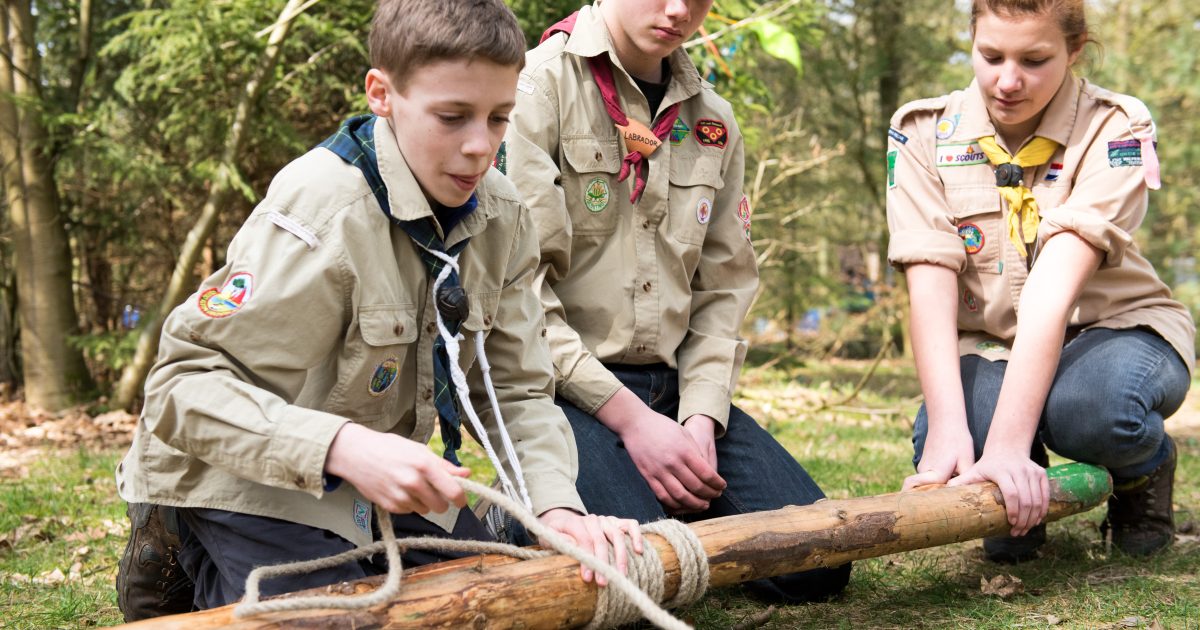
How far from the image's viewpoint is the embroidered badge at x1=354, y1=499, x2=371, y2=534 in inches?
86.9

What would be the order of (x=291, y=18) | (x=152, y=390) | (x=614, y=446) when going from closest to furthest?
(x=152, y=390) → (x=614, y=446) → (x=291, y=18)

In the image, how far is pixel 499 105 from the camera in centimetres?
213

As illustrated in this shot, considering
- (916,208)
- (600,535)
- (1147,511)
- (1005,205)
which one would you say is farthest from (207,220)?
(1147,511)

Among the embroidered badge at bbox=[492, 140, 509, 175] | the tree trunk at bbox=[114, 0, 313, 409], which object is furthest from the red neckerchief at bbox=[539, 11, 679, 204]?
the tree trunk at bbox=[114, 0, 313, 409]

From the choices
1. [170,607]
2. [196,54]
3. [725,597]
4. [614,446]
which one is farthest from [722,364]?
[196,54]

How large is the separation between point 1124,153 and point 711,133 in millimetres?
1183

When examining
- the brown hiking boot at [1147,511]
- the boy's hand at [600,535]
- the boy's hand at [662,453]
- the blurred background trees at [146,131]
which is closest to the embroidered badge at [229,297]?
the boy's hand at [600,535]

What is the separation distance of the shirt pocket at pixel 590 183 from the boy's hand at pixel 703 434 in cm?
60

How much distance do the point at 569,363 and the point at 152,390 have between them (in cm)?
118

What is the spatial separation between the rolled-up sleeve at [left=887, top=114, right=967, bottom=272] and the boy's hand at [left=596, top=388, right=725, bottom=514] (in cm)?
89

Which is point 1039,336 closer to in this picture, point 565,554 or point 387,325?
point 565,554

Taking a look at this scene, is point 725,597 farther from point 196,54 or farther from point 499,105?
point 196,54

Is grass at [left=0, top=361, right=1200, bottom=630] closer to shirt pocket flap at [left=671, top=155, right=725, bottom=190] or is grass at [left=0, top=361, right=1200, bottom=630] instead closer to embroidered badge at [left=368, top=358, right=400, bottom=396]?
embroidered badge at [left=368, top=358, right=400, bottom=396]

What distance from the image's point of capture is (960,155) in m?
3.22
